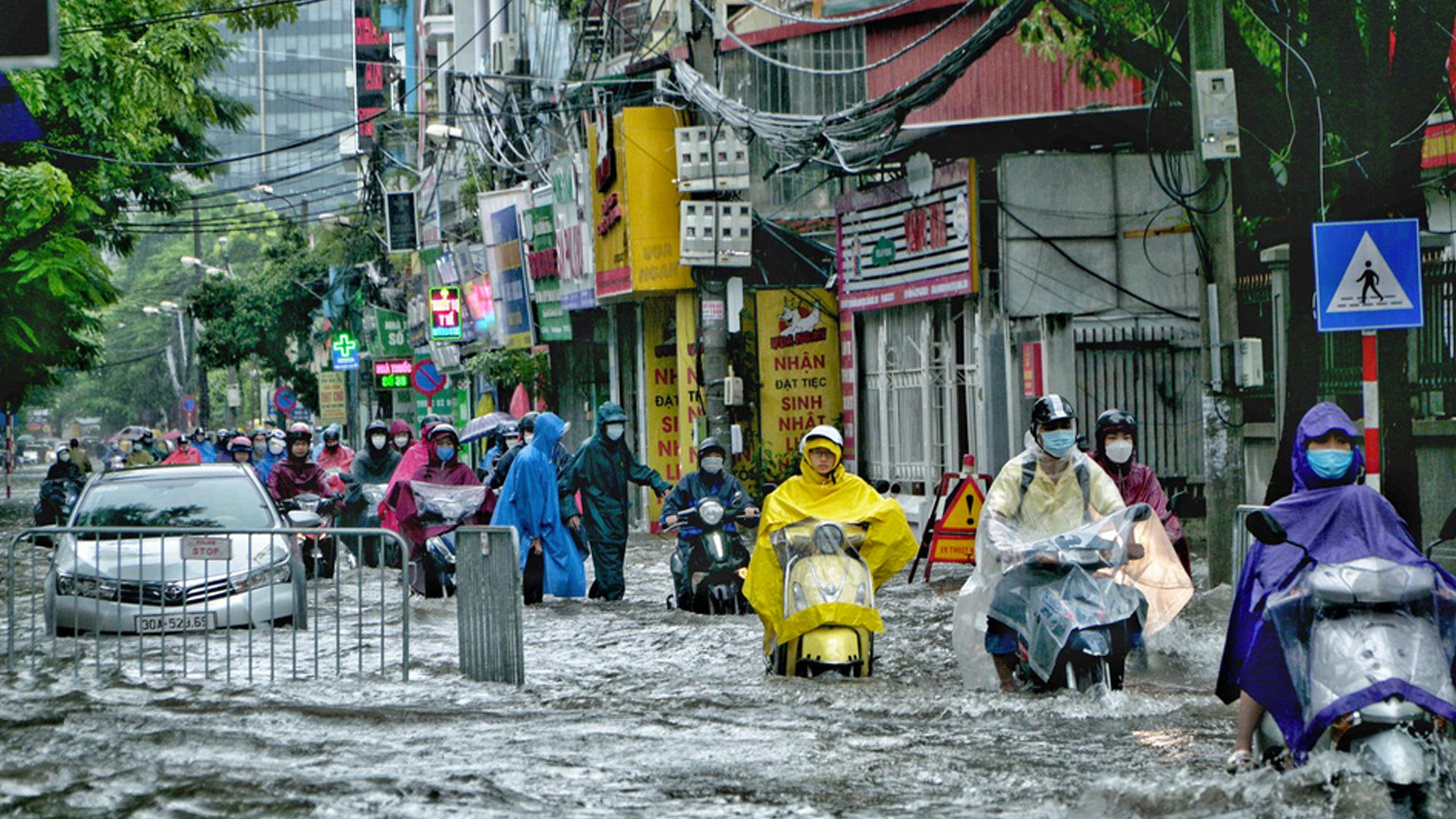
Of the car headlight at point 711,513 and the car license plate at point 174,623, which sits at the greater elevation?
the car headlight at point 711,513

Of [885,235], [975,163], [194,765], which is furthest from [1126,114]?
[194,765]

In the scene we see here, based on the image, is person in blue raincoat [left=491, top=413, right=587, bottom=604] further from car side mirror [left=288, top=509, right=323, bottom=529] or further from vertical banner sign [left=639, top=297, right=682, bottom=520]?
vertical banner sign [left=639, top=297, right=682, bottom=520]

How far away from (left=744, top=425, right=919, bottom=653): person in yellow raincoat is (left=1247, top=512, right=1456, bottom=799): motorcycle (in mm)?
4227

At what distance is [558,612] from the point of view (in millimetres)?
15820

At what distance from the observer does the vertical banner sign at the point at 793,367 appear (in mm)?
26062

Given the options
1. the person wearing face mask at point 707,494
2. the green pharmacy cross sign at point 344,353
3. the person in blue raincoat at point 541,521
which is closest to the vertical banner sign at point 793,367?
the person in blue raincoat at point 541,521

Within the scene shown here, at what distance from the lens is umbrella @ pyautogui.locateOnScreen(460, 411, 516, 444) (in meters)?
19.2

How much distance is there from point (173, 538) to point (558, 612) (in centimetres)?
528

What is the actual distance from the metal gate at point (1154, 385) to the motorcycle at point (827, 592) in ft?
33.1

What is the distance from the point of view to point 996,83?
2166 centimetres

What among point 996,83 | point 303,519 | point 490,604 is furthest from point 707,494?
point 996,83

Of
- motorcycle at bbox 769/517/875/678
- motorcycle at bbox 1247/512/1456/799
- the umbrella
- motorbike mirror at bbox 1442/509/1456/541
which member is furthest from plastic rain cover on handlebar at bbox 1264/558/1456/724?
the umbrella

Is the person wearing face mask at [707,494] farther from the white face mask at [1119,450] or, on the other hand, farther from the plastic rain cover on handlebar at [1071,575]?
the plastic rain cover on handlebar at [1071,575]

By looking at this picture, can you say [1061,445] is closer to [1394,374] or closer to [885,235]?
[1394,374]
